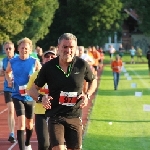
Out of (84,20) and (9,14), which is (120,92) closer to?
(9,14)

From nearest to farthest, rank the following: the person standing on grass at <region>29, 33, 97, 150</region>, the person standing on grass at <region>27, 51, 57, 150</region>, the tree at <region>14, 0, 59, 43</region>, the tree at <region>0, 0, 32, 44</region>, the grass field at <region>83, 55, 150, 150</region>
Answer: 1. the person standing on grass at <region>29, 33, 97, 150</region>
2. the person standing on grass at <region>27, 51, 57, 150</region>
3. the grass field at <region>83, 55, 150, 150</region>
4. the tree at <region>0, 0, 32, 44</region>
5. the tree at <region>14, 0, 59, 43</region>

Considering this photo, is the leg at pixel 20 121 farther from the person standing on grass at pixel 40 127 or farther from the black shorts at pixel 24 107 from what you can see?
the person standing on grass at pixel 40 127

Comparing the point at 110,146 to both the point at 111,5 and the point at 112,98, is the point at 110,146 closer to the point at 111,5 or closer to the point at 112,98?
the point at 112,98

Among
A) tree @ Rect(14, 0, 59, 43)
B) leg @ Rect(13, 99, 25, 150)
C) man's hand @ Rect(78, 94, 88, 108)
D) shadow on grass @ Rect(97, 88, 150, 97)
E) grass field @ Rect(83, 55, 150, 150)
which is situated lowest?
shadow on grass @ Rect(97, 88, 150, 97)

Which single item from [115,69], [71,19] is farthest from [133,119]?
[71,19]

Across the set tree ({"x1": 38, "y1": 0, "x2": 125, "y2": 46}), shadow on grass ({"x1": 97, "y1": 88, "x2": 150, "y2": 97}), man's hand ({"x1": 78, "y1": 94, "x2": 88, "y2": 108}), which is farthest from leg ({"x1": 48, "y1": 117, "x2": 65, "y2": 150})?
tree ({"x1": 38, "y1": 0, "x2": 125, "y2": 46})

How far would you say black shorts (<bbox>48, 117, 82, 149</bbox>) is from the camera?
719cm

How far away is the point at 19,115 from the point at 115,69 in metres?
18.8

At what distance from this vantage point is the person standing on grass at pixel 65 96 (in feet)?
23.5

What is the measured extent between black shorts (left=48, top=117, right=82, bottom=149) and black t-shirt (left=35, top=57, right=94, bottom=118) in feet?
Answer: 0.24

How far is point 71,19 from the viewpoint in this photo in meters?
69.5

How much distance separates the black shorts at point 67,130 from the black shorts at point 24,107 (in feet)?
9.48

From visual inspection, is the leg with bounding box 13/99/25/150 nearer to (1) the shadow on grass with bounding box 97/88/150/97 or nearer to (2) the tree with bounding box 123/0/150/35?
(1) the shadow on grass with bounding box 97/88/150/97

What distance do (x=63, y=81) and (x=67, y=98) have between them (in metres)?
0.21
